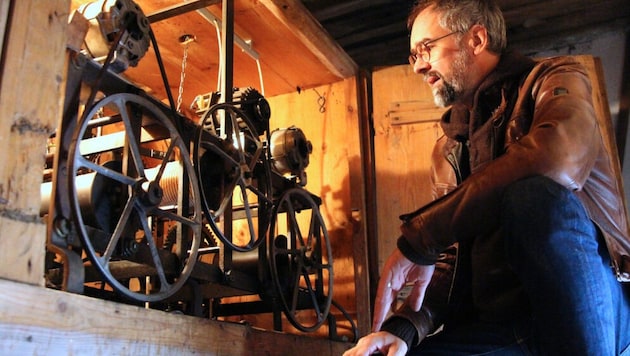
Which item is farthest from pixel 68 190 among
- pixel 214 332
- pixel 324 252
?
pixel 324 252

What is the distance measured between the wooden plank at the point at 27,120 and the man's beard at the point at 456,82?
101 centimetres

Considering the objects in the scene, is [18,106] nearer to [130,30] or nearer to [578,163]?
[130,30]

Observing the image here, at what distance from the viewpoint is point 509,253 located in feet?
4.05

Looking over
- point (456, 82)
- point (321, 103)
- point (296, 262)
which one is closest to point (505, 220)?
point (456, 82)

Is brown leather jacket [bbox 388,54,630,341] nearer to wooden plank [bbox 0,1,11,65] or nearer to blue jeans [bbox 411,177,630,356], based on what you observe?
blue jeans [bbox 411,177,630,356]

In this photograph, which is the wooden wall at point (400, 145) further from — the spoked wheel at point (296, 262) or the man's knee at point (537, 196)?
the man's knee at point (537, 196)

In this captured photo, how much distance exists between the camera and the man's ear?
1.73 meters

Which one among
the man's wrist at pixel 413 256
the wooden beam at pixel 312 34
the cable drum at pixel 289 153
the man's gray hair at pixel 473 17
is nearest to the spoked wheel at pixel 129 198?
the man's wrist at pixel 413 256

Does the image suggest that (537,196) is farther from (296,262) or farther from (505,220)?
(296,262)

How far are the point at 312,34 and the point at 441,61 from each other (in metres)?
1.02

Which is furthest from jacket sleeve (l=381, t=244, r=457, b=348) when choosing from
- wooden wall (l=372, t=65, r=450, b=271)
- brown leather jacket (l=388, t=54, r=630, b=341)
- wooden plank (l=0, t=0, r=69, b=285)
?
wooden wall (l=372, t=65, r=450, b=271)

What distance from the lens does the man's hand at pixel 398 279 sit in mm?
1437

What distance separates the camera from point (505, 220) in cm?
122

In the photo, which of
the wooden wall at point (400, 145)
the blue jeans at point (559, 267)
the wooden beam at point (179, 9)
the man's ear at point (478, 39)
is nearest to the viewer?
the blue jeans at point (559, 267)
